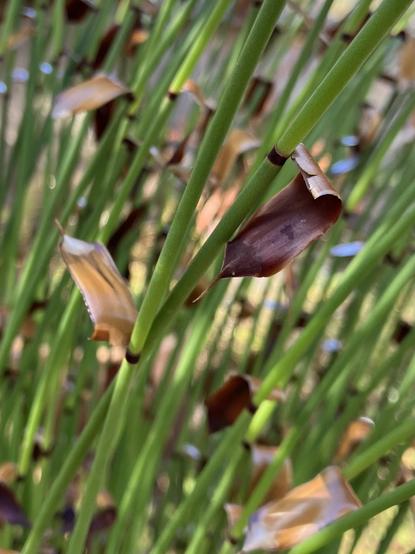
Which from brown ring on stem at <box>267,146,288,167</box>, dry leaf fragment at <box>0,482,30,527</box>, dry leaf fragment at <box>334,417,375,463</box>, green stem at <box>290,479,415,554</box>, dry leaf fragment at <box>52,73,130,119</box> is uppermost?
brown ring on stem at <box>267,146,288,167</box>

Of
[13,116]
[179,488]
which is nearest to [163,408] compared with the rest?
[179,488]

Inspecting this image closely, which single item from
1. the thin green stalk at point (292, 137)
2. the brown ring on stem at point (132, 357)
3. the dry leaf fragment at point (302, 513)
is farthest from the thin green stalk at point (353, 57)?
the dry leaf fragment at point (302, 513)

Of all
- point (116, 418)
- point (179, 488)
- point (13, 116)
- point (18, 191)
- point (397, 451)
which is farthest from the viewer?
point (13, 116)

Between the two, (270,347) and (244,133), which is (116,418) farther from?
(270,347)

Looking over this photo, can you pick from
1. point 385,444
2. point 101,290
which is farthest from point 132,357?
point 385,444

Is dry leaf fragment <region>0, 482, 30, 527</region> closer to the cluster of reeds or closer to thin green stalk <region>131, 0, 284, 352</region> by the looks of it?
the cluster of reeds

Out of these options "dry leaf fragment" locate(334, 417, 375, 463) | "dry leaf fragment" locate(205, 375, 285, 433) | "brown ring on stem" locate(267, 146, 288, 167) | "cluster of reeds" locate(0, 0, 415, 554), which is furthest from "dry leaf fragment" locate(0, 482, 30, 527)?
"brown ring on stem" locate(267, 146, 288, 167)

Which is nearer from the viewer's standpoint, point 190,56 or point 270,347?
point 190,56

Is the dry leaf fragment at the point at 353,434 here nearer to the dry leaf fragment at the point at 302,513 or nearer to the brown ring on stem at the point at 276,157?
the dry leaf fragment at the point at 302,513
